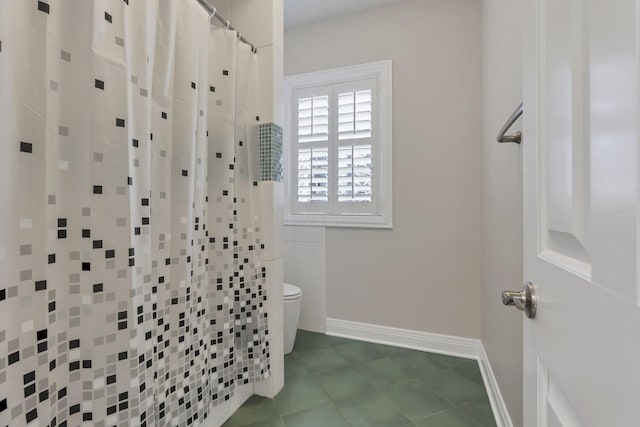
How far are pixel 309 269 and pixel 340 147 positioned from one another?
110 cm

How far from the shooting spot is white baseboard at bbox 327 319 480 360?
221 centimetres

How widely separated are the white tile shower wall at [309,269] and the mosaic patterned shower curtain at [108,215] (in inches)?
52.1

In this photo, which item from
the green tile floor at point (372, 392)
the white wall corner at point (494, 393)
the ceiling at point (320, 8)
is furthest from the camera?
the ceiling at point (320, 8)

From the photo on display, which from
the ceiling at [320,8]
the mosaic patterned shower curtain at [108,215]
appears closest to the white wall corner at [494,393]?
the mosaic patterned shower curtain at [108,215]

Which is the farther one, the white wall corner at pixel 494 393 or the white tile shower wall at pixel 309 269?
the white tile shower wall at pixel 309 269

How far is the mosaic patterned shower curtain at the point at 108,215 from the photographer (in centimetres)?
69

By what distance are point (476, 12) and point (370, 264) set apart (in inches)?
79.5

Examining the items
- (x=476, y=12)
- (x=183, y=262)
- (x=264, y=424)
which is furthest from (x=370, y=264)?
(x=476, y=12)

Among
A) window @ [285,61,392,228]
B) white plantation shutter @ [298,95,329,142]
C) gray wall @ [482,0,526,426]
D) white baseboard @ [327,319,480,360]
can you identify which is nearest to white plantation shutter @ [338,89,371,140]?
window @ [285,61,392,228]

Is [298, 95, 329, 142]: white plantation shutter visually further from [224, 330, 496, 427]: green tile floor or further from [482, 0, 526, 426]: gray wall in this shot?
[224, 330, 496, 427]: green tile floor

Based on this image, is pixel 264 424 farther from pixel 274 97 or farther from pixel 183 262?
pixel 274 97

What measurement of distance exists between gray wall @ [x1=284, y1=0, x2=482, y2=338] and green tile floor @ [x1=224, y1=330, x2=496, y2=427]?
313mm

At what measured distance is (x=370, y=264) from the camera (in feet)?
8.16

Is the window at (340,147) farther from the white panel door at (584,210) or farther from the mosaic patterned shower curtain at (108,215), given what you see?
the white panel door at (584,210)
